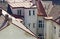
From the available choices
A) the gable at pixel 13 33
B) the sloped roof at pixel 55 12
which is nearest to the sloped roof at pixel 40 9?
the sloped roof at pixel 55 12

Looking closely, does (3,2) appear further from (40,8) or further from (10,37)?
(10,37)

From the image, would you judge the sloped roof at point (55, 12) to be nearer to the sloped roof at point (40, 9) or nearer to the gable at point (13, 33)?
the sloped roof at point (40, 9)

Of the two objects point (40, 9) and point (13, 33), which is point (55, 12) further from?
point (13, 33)

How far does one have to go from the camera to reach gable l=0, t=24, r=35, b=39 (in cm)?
3456

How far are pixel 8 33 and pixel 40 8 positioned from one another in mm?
22608

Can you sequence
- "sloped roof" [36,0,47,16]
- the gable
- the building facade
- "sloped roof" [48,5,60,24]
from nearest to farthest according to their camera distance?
1. the gable
2. the building facade
3. "sloped roof" [48,5,60,24]
4. "sloped roof" [36,0,47,16]

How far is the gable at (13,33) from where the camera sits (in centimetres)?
3456

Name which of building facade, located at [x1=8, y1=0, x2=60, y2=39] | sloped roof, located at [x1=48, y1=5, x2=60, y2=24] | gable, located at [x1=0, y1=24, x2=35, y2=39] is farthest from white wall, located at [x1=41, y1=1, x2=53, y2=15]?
gable, located at [x1=0, y1=24, x2=35, y2=39]

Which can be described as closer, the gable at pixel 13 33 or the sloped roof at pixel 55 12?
the gable at pixel 13 33

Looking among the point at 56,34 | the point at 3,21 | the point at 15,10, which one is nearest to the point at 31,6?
the point at 15,10

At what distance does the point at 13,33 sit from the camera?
114 feet

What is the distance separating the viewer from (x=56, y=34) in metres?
47.7

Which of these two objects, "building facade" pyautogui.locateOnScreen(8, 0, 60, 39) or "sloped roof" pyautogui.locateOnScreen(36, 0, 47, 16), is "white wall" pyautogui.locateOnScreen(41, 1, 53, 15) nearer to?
"building facade" pyautogui.locateOnScreen(8, 0, 60, 39)

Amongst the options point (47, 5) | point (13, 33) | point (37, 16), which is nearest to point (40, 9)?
point (47, 5)
